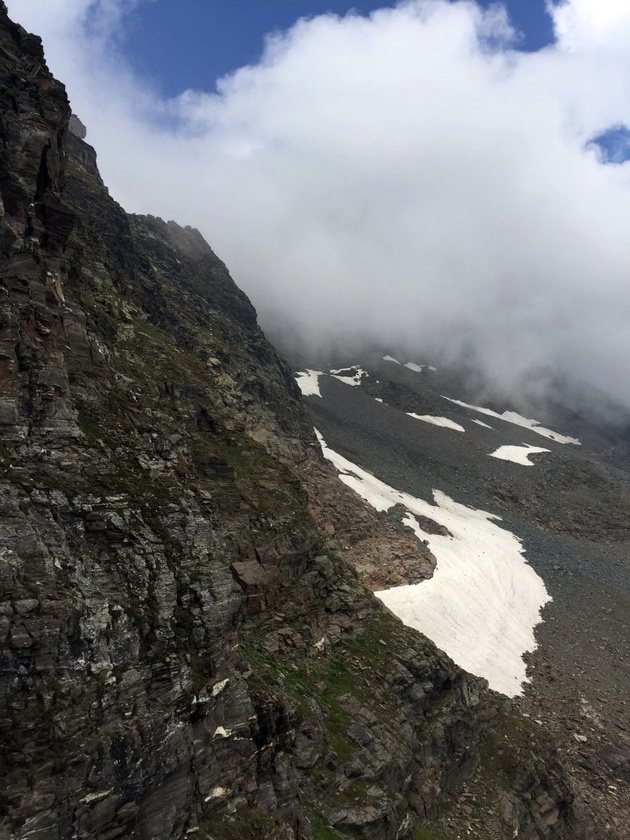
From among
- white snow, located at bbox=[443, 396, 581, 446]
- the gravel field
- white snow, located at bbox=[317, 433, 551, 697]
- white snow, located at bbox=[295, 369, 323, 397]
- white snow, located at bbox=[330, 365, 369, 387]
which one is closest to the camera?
the gravel field

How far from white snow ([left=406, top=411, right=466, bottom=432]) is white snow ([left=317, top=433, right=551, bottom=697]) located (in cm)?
5965

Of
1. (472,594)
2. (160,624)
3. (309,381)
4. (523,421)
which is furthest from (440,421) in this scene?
(160,624)

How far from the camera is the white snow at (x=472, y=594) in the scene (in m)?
42.0

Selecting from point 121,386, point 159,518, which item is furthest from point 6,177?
point 159,518

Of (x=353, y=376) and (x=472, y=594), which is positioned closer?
(x=472, y=594)

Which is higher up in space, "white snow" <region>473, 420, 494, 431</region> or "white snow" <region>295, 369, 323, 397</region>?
"white snow" <region>473, 420, 494, 431</region>

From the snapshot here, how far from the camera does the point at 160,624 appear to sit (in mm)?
13633

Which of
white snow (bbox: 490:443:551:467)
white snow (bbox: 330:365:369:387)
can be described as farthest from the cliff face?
white snow (bbox: 330:365:369:387)

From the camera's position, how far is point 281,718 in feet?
55.3

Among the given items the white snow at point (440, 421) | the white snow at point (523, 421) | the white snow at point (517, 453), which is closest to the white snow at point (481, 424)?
the white snow at point (440, 421)

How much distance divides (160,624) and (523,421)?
179 m

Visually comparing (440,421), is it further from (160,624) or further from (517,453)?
(160,624)

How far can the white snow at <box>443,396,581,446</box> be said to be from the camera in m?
166

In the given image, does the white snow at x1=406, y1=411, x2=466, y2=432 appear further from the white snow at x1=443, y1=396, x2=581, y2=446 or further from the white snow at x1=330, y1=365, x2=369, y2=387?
the white snow at x1=443, y1=396, x2=581, y2=446
